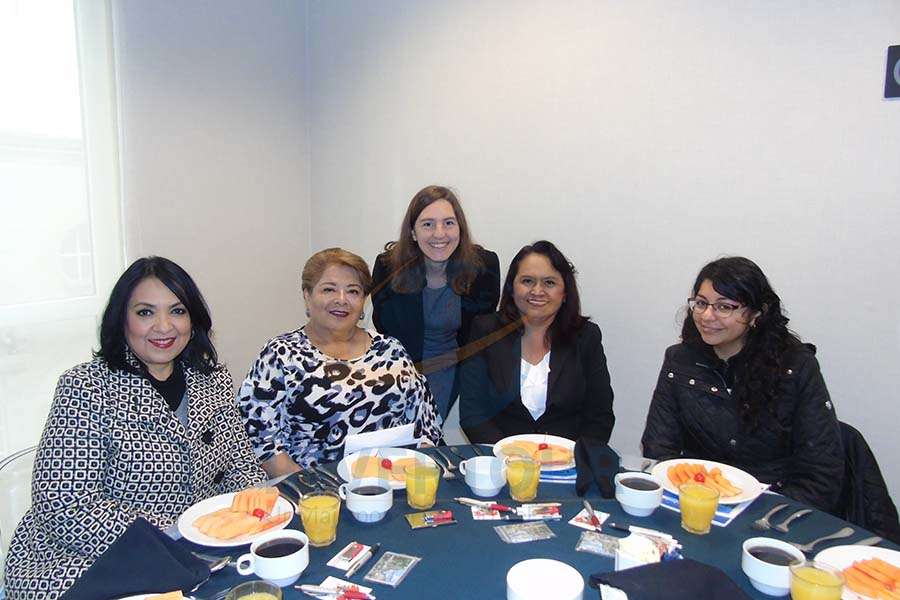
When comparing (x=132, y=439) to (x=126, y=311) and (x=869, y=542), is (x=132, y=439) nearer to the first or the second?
(x=126, y=311)

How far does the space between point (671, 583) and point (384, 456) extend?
2.86 ft

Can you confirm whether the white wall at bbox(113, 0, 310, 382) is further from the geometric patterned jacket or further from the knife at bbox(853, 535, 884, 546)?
the knife at bbox(853, 535, 884, 546)

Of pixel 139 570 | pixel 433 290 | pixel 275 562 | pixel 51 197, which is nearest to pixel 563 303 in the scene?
pixel 433 290

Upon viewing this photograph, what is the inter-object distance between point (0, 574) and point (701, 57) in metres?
3.08

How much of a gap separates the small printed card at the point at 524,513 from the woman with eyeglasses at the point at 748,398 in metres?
0.73

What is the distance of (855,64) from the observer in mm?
2361

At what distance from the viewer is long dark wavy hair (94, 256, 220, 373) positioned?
1703 mm

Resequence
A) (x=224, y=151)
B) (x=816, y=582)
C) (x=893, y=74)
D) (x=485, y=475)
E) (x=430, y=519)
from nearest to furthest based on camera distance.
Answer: (x=816, y=582)
(x=430, y=519)
(x=485, y=475)
(x=893, y=74)
(x=224, y=151)

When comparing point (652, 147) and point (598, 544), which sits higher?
point (652, 147)

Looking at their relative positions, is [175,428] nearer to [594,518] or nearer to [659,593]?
[594,518]

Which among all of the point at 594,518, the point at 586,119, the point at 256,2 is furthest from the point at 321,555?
the point at 256,2

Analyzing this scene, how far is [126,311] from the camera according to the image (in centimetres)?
172

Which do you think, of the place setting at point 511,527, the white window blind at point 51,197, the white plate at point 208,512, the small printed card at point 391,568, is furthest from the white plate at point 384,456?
the white window blind at point 51,197

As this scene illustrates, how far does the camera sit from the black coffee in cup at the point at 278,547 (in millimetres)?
1189
